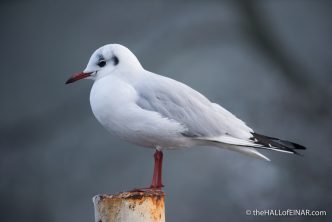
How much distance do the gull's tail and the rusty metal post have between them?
0.49 metres

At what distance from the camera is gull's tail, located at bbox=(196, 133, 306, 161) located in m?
2.45

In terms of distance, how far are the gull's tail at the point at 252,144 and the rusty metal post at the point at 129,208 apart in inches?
19.3

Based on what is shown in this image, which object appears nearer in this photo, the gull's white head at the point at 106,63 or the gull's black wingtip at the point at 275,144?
the gull's black wingtip at the point at 275,144

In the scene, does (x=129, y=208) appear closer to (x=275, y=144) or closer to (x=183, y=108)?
(x=183, y=108)

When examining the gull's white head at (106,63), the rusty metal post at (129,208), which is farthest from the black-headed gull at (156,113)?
the rusty metal post at (129,208)

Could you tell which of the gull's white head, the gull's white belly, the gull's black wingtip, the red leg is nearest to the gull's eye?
the gull's white head

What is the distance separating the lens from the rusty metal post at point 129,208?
205cm

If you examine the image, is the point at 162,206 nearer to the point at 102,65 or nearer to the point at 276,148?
the point at 276,148

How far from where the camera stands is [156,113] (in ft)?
7.98

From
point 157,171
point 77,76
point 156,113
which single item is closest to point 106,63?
point 77,76

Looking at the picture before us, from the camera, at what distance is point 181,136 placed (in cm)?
245

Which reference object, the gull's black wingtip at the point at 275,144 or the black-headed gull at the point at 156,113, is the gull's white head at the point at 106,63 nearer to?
the black-headed gull at the point at 156,113

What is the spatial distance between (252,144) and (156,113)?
14.8 inches

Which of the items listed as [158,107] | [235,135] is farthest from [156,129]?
[235,135]
